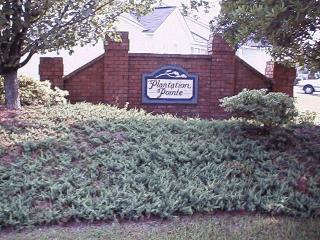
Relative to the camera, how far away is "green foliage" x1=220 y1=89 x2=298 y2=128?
685 centimetres

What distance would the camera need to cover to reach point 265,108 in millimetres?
6855

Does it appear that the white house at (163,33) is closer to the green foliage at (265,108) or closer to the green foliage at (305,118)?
the green foliage at (305,118)

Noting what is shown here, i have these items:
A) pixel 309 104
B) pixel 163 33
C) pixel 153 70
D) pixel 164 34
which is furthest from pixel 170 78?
pixel 164 34

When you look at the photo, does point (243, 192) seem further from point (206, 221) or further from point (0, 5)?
point (0, 5)

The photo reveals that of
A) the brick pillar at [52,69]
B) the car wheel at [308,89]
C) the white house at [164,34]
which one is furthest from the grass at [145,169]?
the car wheel at [308,89]

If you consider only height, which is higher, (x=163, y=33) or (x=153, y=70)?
(x=163, y=33)

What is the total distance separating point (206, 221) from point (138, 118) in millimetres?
2941

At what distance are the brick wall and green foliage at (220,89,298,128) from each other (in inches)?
138

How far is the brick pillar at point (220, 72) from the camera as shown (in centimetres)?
1066

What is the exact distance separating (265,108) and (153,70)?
4.09m

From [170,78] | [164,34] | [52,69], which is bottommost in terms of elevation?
[170,78]

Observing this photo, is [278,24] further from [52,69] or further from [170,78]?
[52,69]

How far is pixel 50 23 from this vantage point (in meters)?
7.99

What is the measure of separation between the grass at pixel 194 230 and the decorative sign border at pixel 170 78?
17.9ft
